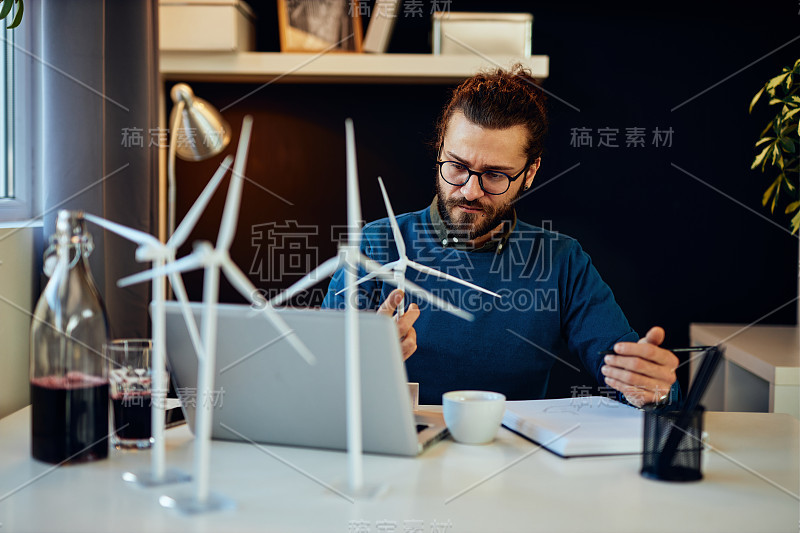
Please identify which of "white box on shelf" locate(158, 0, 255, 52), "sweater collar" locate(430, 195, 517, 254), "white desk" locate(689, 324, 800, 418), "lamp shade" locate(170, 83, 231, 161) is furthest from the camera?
"white box on shelf" locate(158, 0, 255, 52)

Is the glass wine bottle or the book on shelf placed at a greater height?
the book on shelf

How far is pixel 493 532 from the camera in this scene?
0.81 m

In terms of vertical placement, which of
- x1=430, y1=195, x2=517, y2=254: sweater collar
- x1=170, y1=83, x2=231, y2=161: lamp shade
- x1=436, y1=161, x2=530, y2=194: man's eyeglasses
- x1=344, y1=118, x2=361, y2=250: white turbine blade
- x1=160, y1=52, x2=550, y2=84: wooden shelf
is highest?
x1=160, y1=52, x2=550, y2=84: wooden shelf

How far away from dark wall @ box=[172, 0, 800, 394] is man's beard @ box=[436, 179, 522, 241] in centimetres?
81

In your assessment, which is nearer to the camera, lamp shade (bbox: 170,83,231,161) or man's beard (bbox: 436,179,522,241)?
lamp shade (bbox: 170,83,231,161)

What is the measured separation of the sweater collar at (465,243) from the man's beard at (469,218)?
0.04ft

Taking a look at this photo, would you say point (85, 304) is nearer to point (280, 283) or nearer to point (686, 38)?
point (280, 283)

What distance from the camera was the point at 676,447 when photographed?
99 centimetres

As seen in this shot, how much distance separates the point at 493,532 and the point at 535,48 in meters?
2.22

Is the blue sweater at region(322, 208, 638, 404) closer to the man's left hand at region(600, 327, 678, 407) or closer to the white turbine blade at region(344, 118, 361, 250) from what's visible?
the man's left hand at region(600, 327, 678, 407)

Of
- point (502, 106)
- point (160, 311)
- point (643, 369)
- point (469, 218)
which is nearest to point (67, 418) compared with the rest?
point (160, 311)

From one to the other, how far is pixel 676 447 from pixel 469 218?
1.05 meters

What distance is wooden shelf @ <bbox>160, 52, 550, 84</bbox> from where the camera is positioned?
252 centimetres

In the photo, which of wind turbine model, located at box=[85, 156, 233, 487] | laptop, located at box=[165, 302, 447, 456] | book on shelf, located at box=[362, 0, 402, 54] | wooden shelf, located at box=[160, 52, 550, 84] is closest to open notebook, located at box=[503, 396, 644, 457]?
laptop, located at box=[165, 302, 447, 456]
